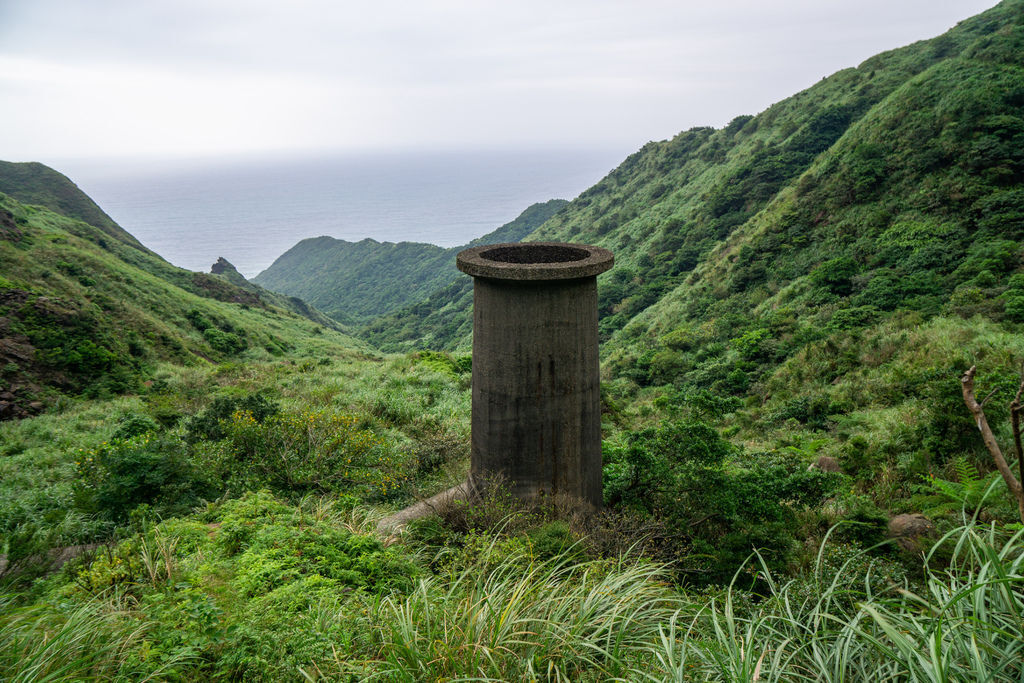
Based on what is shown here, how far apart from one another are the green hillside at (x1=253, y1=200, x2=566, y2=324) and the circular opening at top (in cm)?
6063

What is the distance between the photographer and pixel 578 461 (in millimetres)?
5383

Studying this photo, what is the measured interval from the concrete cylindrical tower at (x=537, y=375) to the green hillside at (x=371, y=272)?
6171 centimetres

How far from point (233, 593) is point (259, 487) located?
297 cm

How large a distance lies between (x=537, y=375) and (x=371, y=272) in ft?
274

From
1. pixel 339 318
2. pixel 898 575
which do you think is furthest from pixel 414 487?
pixel 339 318

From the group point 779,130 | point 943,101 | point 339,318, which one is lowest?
point 339,318

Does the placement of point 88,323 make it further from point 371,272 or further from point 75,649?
point 371,272

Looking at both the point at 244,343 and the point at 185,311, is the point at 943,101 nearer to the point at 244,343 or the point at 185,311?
the point at 244,343

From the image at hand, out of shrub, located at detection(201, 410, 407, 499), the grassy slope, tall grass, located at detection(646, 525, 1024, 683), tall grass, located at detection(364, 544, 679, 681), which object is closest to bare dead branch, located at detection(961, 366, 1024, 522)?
tall grass, located at detection(646, 525, 1024, 683)

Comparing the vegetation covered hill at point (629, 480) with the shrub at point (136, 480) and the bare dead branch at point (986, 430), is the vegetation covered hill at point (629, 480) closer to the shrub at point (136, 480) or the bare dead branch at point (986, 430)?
the shrub at point (136, 480)

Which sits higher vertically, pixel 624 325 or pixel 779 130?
pixel 779 130

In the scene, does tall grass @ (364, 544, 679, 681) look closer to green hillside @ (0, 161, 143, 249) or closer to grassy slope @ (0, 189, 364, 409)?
grassy slope @ (0, 189, 364, 409)

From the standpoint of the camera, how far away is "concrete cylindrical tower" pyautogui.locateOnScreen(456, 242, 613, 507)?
16.3ft

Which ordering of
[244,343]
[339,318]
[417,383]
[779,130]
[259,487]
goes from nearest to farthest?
[259,487] < [417,383] < [244,343] < [779,130] < [339,318]
